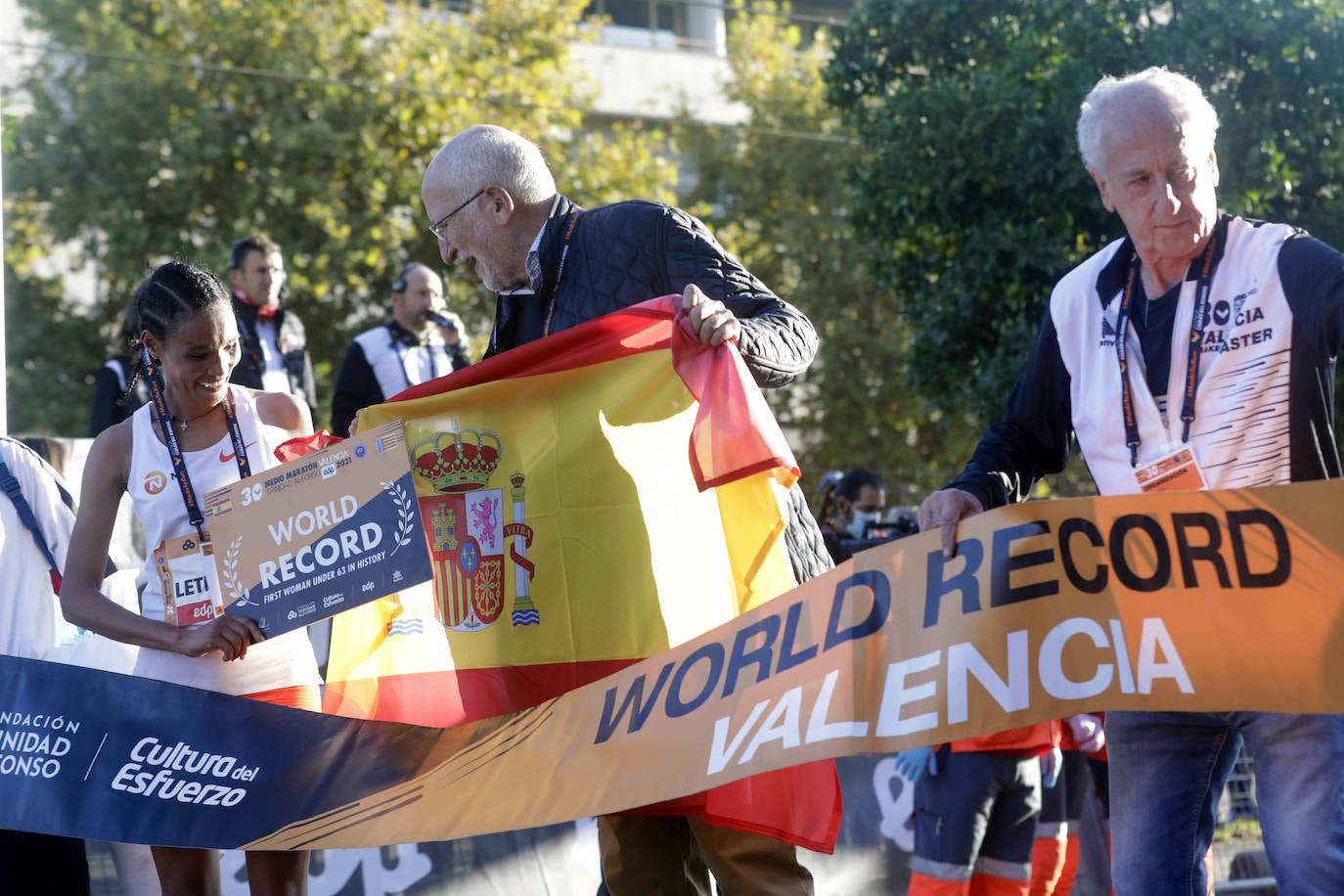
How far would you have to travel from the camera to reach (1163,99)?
116 inches

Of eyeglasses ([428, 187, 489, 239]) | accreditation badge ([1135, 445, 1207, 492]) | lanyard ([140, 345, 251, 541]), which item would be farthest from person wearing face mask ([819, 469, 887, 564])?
accreditation badge ([1135, 445, 1207, 492])

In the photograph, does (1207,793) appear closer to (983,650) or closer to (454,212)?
(983,650)

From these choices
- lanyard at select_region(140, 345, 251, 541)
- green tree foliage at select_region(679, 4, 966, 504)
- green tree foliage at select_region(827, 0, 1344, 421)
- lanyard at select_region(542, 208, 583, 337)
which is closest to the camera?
lanyard at select_region(140, 345, 251, 541)

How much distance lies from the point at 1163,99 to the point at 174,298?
2391 millimetres

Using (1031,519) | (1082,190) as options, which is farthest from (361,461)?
(1082,190)

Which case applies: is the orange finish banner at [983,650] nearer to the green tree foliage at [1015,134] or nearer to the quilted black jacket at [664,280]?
the quilted black jacket at [664,280]

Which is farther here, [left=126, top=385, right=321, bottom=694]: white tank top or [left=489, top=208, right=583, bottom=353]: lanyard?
[left=489, top=208, right=583, bottom=353]: lanyard

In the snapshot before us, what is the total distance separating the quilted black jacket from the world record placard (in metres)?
0.60

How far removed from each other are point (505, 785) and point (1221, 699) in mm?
1587

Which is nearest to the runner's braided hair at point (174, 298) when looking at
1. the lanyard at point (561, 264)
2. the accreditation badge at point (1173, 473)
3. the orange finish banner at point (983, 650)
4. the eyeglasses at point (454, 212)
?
the eyeglasses at point (454, 212)

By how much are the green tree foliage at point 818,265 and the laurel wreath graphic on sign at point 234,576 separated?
1955cm

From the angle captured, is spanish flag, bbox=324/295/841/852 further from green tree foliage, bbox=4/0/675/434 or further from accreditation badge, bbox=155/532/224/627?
green tree foliage, bbox=4/0/675/434

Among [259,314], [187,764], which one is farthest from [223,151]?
[187,764]

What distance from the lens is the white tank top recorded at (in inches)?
147
